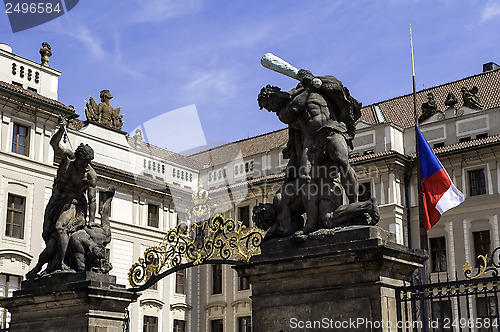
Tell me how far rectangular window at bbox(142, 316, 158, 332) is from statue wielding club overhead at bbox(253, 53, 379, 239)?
28893 mm

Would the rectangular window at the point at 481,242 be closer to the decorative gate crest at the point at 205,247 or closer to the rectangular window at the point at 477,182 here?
the rectangular window at the point at 477,182

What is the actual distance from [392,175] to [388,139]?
1.81m

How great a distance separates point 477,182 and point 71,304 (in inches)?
1045

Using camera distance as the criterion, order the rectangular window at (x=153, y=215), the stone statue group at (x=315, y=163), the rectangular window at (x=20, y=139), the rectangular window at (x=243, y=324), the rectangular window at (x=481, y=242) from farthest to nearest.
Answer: the rectangular window at (x=243, y=324)
the rectangular window at (x=153, y=215)
the rectangular window at (x=481, y=242)
the rectangular window at (x=20, y=139)
the stone statue group at (x=315, y=163)

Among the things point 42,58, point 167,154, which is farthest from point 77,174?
point 167,154

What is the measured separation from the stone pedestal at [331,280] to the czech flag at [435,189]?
7.61 meters

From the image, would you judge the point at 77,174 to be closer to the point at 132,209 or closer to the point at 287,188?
the point at 287,188

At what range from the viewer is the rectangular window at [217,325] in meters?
39.4

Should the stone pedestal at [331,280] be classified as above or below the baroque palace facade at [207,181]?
below

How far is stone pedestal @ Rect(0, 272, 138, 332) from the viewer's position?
11312 mm

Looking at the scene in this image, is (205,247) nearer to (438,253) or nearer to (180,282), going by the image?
(438,253)

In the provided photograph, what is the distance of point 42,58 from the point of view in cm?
3306

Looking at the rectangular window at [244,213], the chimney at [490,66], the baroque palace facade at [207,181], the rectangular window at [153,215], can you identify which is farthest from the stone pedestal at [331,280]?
the chimney at [490,66]

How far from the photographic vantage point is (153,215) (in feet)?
124
